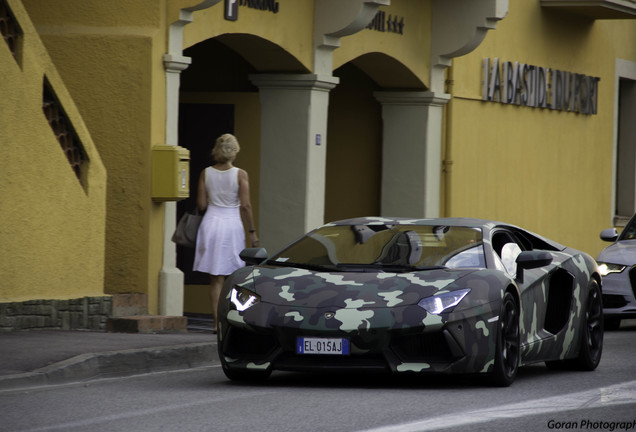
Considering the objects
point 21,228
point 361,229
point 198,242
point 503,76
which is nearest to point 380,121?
point 503,76

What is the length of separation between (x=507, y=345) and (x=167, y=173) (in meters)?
5.42

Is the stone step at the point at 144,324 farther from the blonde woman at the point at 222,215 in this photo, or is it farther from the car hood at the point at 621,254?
the car hood at the point at 621,254

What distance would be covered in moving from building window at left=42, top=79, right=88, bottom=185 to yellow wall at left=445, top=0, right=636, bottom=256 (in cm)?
812

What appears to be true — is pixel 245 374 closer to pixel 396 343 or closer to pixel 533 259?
pixel 396 343

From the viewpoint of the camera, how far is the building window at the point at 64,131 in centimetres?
1312

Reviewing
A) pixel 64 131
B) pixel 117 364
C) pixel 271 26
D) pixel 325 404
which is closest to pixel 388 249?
pixel 325 404

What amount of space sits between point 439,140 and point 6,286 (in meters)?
9.24

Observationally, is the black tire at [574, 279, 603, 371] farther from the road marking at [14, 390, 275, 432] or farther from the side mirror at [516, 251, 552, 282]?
the road marking at [14, 390, 275, 432]

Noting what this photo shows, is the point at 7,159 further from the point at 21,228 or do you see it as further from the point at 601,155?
the point at 601,155

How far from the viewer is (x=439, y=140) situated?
66.9 ft

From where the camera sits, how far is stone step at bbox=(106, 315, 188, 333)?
13491 mm

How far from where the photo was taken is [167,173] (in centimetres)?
1412

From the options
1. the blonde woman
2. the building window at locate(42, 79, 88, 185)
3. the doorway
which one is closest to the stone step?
the blonde woman

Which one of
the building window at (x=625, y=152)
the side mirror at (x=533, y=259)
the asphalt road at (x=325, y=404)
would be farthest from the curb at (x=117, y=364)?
the building window at (x=625, y=152)
